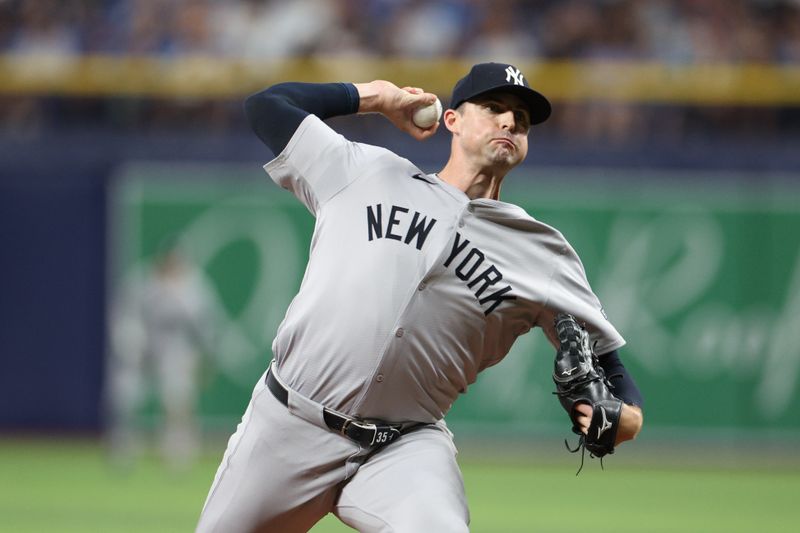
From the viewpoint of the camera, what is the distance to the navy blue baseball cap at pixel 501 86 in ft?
17.2

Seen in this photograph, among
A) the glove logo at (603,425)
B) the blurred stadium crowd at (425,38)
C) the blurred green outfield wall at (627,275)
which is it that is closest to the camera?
the glove logo at (603,425)

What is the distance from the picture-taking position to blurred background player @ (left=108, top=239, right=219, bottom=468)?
14.2 metres

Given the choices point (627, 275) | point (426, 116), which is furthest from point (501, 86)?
point (627, 275)

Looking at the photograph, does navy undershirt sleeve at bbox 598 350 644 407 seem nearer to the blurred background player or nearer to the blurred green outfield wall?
the blurred background player

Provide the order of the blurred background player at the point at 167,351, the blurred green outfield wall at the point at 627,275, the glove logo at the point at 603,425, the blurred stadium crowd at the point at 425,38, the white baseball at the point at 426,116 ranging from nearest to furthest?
the glove logo at the point at 603,425
the white baseball at the point at 426,116
the blurred background player at the point at 167,351
the blurred green outfield wall at the point at 627,275
the blurred stadium crowd at the point at 425,38

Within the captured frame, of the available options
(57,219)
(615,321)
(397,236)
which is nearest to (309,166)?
(397,236)

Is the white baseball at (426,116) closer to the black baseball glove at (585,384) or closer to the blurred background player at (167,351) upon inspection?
the black baseball glove at (585,384)

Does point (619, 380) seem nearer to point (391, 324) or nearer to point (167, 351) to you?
point (391, 324)

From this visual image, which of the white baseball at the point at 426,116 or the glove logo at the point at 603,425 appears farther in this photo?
the white baseball at the point at 426,116

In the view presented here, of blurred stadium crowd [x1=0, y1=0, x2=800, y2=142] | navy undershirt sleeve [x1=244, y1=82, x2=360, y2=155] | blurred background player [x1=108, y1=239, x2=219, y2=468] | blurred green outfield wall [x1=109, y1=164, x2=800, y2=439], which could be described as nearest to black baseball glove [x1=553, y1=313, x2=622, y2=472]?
navy undershirt sleeve [x1=244, y1=82, x2=360, y2=155]

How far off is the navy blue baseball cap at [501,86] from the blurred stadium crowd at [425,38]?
10.7 m

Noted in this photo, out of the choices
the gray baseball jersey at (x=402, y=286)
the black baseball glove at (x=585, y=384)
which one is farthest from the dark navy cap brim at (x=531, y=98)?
the black baseball glove at (x=585, y=384)

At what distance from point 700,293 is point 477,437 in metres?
2.99

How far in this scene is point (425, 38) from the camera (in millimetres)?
16422
